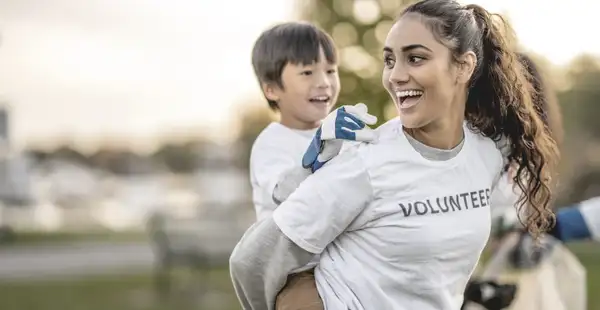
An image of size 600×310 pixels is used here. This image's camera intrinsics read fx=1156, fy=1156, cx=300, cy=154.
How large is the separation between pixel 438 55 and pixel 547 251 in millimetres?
2231

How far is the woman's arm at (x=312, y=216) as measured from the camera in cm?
281

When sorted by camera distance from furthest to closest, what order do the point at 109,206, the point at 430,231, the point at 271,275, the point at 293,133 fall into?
the point at 109,206, the point at 293,133, the point at 271,275, the point at 430,231

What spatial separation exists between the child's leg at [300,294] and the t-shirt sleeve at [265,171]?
1.84 ft

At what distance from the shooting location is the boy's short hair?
12.6 feet

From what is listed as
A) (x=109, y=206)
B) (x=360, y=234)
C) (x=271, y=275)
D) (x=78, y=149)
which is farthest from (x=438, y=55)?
(x=78, y=149)

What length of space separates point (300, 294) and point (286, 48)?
3.69ft

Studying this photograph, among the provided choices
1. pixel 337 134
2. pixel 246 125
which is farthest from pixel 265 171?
pixel 246 125

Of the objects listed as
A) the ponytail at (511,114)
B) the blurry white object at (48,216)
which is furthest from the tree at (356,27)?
the blurry white object at (48,216)

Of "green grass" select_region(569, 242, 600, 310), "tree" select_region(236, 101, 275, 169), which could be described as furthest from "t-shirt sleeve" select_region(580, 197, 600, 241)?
"tree" select_region(236, 101, 275, 169)

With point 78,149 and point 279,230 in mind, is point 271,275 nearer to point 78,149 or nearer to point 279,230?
point 279,230

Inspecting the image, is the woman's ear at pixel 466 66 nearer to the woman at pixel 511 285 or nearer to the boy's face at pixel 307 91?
the woman at pixel 511 285

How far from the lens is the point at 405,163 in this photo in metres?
2.86

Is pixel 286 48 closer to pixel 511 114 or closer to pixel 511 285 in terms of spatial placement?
pixel 511 114

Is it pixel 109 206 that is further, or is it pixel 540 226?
pixel 109 206
